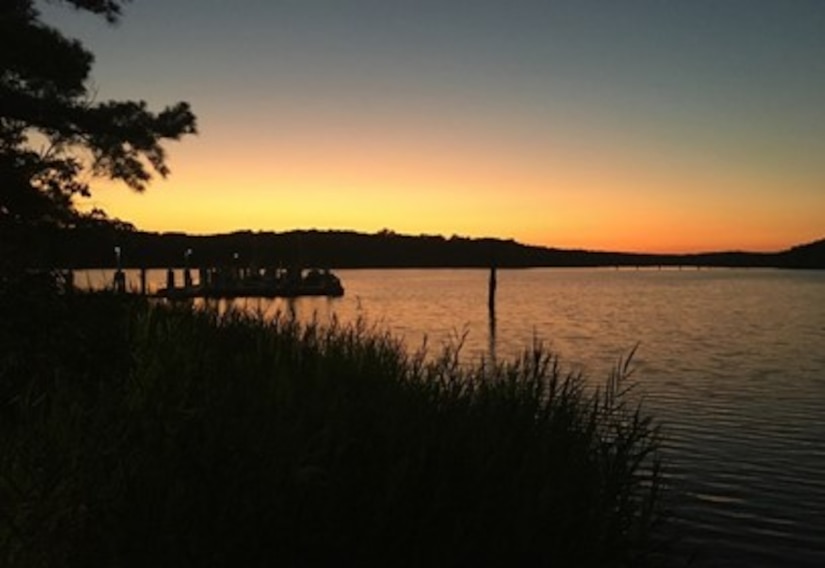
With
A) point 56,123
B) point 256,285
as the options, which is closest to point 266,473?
point 56,123

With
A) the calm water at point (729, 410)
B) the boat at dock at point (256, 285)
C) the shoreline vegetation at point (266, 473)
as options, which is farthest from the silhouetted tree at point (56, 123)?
the boat at dock at point (256, 285)

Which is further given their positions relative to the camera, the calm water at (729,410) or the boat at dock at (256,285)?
the boat at dock at (256,285)

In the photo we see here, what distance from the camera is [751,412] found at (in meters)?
22.9

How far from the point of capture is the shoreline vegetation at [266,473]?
238 inches

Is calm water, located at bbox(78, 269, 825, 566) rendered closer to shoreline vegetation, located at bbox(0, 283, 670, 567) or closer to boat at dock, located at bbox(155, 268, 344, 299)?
shoreline vegetation, located at bbox(0, 283, 670, 567)

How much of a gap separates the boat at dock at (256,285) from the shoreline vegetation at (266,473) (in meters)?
70.3

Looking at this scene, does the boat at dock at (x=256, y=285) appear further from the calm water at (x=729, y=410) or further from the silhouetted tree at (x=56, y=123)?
the silhouetted tree at (x=56, y=123)

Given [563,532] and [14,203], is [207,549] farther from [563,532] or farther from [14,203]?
[14,203]

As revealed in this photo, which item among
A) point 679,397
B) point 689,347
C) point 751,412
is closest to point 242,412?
point 751,412

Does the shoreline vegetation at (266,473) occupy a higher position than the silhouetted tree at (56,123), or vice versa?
the silhouetted tree at (56,123)

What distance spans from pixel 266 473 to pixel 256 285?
82.6 m

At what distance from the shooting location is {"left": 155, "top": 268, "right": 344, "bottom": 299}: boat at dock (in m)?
81.6

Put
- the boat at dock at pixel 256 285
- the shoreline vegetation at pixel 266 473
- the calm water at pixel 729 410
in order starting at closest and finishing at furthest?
the shoreline vegetation at pixel 266 473 < the calm water at pixel 729 410 < the boat at dock at pixel 256 285

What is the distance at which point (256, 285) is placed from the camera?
3452 inches
